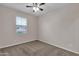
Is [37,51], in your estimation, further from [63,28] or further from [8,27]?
[8,27]

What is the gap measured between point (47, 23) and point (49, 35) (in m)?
0.43

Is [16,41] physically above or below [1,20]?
below

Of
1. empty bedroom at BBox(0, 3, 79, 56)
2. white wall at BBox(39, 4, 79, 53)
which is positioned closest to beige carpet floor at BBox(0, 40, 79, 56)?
empty bedroom at BBox(0, 3, 79, 56)

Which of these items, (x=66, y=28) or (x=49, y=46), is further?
(x=49, y=46)

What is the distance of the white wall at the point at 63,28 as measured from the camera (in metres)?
1.79

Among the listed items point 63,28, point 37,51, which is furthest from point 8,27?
point 63,28

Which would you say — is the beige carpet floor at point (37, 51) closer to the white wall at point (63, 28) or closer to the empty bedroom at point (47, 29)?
the empty bedroom at point (47, 29)

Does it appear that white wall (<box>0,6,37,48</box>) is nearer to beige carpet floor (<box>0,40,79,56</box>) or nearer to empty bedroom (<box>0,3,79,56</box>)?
empty bedroom (<box>0,3,79,56</box>)

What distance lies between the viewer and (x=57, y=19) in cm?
199

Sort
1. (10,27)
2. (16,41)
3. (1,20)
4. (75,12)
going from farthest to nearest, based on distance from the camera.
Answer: (16,41)
(10,27)
(1,20)
(75,12)

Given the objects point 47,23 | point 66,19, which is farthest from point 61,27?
point 47,23

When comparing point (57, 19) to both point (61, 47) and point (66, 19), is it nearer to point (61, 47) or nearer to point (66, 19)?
point (66, 19)

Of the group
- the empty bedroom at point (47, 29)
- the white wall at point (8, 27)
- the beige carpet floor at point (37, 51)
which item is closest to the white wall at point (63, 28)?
the empty bedroom at point (47, 29)

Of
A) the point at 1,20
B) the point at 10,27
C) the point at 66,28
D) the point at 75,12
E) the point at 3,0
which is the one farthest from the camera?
the point at 10,27
